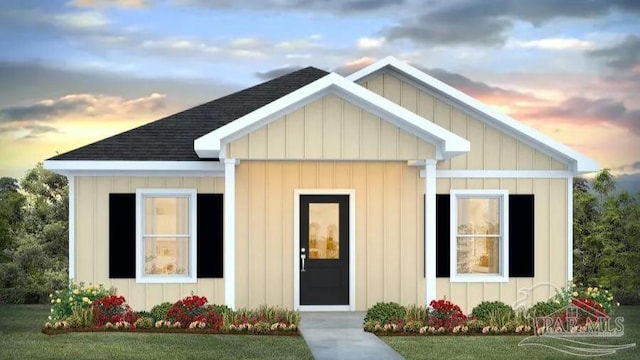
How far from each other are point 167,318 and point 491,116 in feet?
22.9

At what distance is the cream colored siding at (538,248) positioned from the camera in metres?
18.3

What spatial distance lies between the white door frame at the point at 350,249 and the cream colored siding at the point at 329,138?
2.34m

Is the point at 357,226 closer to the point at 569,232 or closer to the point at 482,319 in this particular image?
the point at 482,319

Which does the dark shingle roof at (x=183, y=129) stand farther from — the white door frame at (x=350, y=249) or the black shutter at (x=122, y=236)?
the white door frame at (x=350, y=249)

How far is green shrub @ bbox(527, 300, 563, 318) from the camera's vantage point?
16.7 m

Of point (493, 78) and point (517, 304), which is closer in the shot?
point (517, 304)

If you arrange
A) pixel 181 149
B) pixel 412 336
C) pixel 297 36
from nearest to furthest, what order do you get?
pixel 412 336
pixel 181 149
pixel 297 36

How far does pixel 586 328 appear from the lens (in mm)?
16406

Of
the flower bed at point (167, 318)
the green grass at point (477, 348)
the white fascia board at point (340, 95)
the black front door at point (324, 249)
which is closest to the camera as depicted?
the green grass at point (477, 348)

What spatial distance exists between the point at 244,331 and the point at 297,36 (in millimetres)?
11512

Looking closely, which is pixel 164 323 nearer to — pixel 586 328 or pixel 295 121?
pixel 295 121

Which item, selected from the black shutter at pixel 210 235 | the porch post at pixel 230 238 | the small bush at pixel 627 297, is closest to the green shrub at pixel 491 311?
the porch post at pixel 230 238

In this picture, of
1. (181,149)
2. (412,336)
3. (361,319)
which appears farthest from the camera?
(181,149)

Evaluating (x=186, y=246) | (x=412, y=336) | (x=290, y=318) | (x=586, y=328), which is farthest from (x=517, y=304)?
(x=186, y=246)
